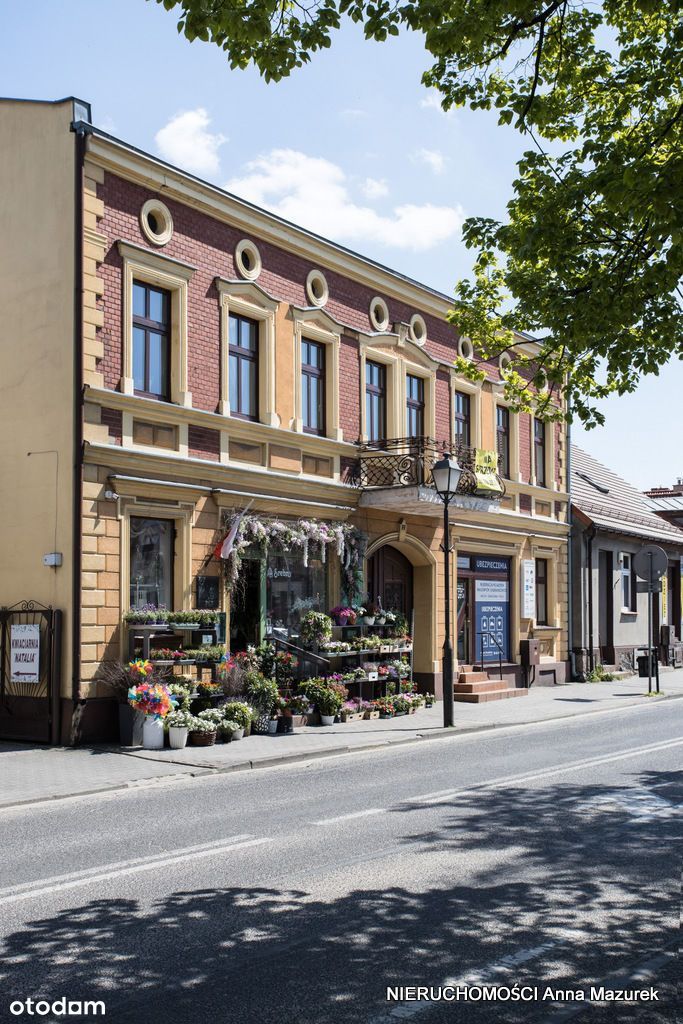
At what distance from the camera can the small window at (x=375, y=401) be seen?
→ 2109 centimetres

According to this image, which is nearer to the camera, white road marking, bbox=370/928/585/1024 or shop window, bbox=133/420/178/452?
white road marking, bbox=370/928/585/1024

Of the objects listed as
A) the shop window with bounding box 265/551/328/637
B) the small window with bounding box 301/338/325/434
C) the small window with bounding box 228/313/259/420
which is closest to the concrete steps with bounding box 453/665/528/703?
the shop window with bounding box 265/551/328/637

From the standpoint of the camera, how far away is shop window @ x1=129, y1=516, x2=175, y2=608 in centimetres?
1548

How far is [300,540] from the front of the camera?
1809 centimetres

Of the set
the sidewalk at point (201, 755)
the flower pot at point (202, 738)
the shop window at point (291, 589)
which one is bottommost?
the sidewalk at point (201, 755)

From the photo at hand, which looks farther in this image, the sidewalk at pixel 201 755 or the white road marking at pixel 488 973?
the sidewalk at pixel 201 755

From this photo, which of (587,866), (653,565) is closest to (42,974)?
(587,866)

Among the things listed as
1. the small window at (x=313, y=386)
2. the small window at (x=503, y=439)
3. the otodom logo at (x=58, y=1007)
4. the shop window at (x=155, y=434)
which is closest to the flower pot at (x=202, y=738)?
the shop window at (x=155, y=434)

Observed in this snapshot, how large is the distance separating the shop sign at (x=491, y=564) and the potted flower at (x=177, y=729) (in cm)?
1139

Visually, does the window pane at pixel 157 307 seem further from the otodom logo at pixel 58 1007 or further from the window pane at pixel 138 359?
the otodom logo at pixel 58 1007

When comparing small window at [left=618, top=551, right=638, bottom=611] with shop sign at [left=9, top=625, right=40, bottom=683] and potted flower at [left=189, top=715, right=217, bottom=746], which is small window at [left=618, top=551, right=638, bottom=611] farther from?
shop sign at [left=9, top=625, right=40, bottom=683]

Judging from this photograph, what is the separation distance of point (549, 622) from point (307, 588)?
10879 mm

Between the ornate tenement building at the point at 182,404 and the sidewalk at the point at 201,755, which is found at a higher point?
the ornate tenement building at the point at 182,404

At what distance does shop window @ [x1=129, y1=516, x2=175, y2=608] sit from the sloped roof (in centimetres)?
1559
